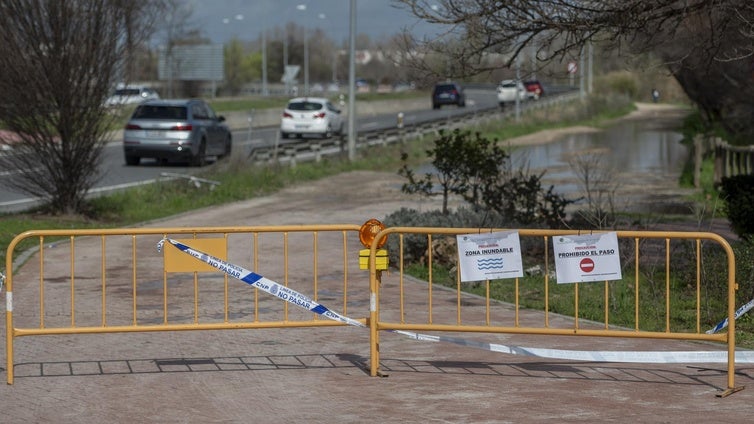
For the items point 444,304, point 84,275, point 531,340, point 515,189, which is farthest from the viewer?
point 515,189

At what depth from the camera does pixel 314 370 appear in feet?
28.3

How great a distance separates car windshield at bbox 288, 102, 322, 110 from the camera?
4294cm

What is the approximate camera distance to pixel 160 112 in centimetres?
3025

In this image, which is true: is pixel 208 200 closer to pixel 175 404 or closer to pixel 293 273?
pixel 293 273

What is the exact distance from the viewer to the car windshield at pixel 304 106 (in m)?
42.9

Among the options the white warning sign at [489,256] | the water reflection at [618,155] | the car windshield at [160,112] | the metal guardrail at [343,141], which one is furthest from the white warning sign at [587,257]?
the car windshield at [160,112]

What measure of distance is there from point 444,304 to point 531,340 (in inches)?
76.5

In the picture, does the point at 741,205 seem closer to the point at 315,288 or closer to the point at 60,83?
the point at 315,288

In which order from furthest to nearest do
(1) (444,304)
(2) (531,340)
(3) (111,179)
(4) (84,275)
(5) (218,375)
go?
1. (3) (111,179)
2. (4) (84,275)
3. (1) (444,304)
4. (2) (531,340)
5. (5) (218,375)

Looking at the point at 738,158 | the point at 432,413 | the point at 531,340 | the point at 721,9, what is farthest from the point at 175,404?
the point at 738,158

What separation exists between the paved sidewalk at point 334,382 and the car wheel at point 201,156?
20.1 m

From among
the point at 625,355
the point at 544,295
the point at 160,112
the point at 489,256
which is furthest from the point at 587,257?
the point at 160,112

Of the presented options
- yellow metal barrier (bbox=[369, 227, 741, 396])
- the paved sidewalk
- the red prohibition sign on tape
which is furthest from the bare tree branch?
the red prohibition sign on tape

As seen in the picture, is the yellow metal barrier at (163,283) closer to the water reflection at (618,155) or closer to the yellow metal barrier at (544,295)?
the yellow metal barrier at (544,295)
